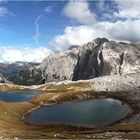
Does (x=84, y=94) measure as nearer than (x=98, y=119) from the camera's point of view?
No

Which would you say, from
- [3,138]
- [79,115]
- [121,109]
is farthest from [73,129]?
[121,109]

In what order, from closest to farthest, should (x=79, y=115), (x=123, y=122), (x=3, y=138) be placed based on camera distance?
(x=3, y=138) < (x=123, y=122) < (x=79, y=115)

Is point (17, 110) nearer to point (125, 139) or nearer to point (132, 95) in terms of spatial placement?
point (132, 95)

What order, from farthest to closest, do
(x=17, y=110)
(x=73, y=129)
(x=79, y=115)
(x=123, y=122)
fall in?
(x=17, y=110)
(x=79, y=115)
(x=123, y=122)
(x=73, y=129)

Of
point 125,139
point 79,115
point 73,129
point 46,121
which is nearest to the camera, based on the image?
point 125,139

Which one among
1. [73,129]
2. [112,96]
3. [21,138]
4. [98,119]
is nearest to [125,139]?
[21,138]

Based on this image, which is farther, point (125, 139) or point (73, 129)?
point (73, 129)

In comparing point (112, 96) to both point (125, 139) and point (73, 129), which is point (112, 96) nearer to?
point (73, 129)

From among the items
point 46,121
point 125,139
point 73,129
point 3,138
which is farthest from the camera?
point 46,121

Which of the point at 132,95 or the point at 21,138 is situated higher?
the point at 132,95
